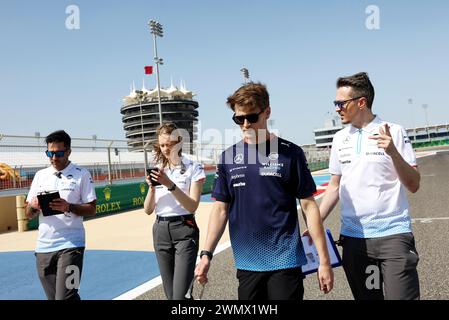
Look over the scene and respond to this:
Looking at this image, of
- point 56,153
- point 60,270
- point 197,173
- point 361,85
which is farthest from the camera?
point 197,173

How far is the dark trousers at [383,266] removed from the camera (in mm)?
2785

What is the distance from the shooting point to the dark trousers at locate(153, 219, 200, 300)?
368 cm

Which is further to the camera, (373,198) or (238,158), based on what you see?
(373,198)

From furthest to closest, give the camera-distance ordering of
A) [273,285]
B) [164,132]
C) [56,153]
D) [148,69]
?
[148,69]
[164,132]
[56,153]
[273,285]

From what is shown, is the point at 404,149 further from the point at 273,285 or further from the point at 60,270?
the point at 60,270

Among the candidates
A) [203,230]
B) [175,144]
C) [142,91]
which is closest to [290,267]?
[175,144]

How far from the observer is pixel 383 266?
9.54 ft

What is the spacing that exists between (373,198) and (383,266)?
481 millimetres

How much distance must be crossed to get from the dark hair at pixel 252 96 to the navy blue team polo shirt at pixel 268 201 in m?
0.26

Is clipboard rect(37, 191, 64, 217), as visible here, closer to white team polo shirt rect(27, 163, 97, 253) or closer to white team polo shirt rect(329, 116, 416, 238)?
white team polo shirt rect(27, 163, 97, 253)

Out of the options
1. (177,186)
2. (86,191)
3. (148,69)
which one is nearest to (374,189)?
(177,186)

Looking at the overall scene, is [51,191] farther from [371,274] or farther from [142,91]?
[142,91]

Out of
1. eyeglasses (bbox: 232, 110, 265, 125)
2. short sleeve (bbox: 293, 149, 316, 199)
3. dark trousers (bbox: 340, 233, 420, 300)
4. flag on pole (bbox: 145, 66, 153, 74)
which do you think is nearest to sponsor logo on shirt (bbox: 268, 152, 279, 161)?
short sleeve (bbox: 293, 149, 316, 199)

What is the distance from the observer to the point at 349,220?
3.10 metres
